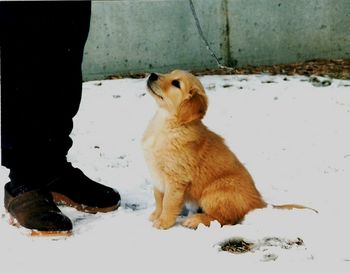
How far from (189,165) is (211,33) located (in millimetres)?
3661

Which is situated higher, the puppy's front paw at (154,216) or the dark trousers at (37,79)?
the dark trousers at (37,79)

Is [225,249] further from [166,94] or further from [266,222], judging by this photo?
[166,94]

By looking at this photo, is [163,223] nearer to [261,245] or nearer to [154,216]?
[154,216]

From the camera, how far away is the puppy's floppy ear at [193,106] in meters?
2.53

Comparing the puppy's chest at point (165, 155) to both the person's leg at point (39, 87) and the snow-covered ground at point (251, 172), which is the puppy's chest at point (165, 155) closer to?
the snow-covered ground at point (251, 172)

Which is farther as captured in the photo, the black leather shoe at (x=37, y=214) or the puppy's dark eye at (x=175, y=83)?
the puppy's dark eye at (x=175, y=83)

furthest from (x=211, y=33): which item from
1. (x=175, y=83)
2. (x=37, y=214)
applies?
(x=37, y=214)

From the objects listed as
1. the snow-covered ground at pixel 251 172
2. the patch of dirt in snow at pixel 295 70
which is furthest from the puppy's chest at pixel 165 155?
the patch of dirt in snow at pixel 295 70

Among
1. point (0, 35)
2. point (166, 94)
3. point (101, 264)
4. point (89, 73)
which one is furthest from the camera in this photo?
point (89, 73)

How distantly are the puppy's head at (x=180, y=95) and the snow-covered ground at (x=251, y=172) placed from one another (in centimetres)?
49

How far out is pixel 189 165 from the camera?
2518 mm

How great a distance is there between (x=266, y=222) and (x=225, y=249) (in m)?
0.27

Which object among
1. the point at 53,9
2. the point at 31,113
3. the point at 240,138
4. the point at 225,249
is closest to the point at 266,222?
the point at 225,249

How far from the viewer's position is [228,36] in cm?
603
